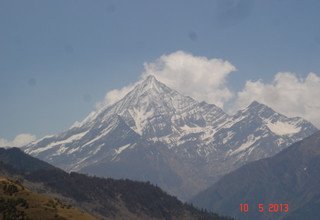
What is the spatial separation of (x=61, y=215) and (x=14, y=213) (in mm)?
12049

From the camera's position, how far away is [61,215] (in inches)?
5650

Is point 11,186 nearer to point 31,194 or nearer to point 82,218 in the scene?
point 31,194

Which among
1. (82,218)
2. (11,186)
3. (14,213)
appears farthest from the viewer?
(11,186)

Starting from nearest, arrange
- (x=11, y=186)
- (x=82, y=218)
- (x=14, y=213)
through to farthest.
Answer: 1. (x=14, y=213)
2. (x=82, y=218)
3. (x=11, y=186)

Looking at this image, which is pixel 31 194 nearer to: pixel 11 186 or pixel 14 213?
pixel 11 186

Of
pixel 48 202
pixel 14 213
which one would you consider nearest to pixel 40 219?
pixel 14 213

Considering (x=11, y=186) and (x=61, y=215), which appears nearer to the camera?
(x=61, y=215)

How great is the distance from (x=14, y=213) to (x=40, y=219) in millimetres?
6097

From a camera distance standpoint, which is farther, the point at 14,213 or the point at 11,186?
the point at 11,186

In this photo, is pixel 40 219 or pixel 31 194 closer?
pixel 40 219

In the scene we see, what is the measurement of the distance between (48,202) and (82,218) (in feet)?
41.2

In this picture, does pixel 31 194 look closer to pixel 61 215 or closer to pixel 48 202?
pixel 48 202

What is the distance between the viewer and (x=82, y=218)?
14625 cm

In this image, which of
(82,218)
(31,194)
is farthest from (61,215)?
(31,194)
